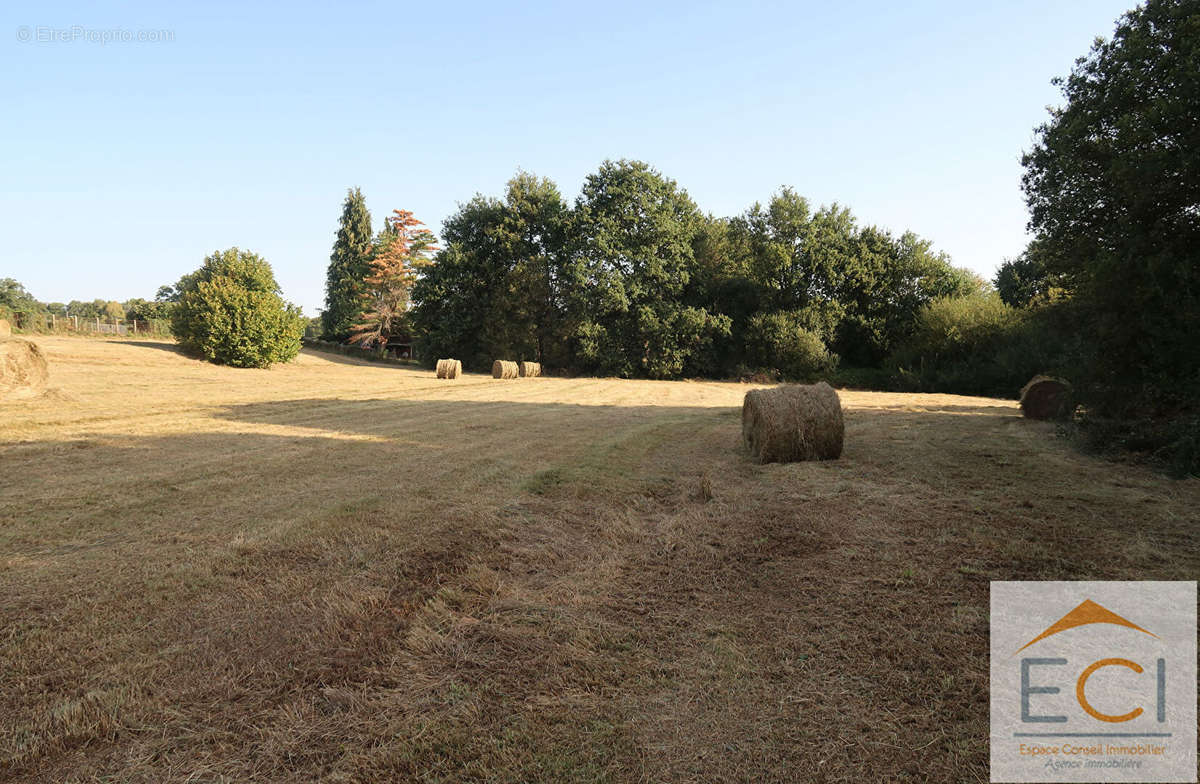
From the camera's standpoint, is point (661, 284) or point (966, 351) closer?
point (966, 351)

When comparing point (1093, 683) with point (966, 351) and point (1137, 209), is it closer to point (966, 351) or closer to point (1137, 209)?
point (1137, 209)

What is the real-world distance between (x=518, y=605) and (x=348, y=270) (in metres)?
59.4

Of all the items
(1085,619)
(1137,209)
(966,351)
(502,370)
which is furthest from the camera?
(502,370)

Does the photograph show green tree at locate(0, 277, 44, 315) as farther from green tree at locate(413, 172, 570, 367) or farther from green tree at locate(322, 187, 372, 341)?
green tree at locate(413, 172, 570, 367)

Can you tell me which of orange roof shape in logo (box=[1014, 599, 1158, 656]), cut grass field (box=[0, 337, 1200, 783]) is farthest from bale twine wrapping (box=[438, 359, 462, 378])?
orange roof shape in logo (box=[1014, 599, 1158, 656])

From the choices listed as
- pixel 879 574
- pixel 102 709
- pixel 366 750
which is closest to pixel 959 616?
pixel 879 574

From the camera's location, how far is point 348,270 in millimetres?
55812

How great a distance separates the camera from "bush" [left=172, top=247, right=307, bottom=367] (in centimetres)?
2833

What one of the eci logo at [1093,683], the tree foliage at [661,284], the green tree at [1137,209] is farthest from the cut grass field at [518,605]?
the tree foliage at [661,284]

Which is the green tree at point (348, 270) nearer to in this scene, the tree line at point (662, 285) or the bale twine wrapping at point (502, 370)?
the tree line at point (662, 285)

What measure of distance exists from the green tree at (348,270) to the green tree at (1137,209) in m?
51.4

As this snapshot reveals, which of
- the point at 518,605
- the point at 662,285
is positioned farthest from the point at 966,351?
the point at 518,605

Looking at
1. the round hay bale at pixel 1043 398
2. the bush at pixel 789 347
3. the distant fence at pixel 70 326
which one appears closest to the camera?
the round hay bale at pixel 1043 398

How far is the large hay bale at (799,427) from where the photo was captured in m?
8.34
